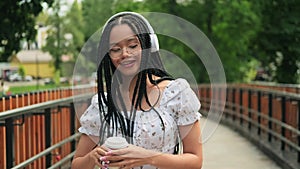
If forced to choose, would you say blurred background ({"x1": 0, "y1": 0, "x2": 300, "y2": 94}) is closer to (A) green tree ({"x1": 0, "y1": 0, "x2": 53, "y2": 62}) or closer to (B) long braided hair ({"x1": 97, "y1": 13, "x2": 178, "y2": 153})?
(A) green tree ({"x1": 0, "y1": 0, "x2": 53, "y2": 62})

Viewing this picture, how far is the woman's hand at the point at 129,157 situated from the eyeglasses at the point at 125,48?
1.28 feet

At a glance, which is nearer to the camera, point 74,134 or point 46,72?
point 74,134

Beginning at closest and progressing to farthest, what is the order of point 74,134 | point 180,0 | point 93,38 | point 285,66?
point 93,38 → point 74,134 → point 285,66 → point 180,0

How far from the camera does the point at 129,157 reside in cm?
259

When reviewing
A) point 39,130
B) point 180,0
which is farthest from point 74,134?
point 180,0

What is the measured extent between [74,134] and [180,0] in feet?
85.7

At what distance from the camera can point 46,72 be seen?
7988cm

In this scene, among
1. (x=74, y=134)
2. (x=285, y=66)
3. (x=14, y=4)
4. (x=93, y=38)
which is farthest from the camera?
(x=285, y=66)

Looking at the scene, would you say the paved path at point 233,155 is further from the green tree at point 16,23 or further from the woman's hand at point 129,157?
the woman's hand at point 129,157

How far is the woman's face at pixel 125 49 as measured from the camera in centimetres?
279

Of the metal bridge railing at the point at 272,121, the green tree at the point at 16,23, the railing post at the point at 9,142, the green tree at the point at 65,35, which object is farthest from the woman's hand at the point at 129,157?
the green tree at the point at 65,35

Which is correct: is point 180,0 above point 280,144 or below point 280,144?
above

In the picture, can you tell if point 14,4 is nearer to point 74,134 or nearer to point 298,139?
point 74,134

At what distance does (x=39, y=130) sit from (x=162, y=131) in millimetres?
5645
